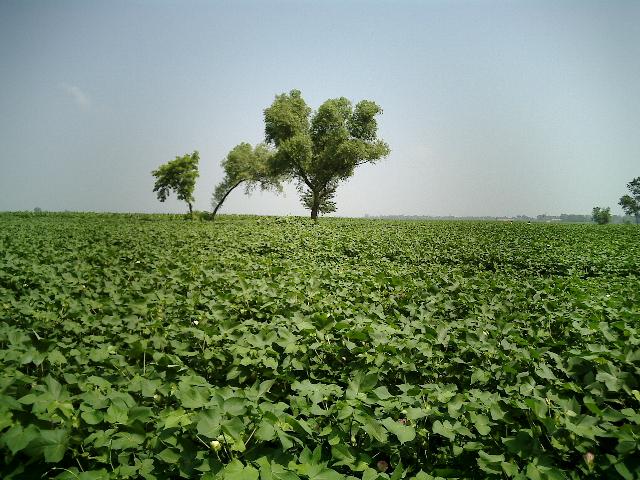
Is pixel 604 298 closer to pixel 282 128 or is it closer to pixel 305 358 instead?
pixel 305 358

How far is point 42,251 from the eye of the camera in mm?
9531

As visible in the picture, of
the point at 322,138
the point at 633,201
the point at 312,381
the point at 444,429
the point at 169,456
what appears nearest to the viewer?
the point at 169,456

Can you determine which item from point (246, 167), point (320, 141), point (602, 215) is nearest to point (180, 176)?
point (246, 167)

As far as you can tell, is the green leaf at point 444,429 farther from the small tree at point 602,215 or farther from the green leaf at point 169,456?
the small tree at point 602,215

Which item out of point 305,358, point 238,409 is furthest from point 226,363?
point 238,409

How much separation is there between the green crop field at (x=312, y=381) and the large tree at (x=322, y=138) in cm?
3336

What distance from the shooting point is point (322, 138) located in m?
41.0

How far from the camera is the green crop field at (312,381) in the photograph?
6.02 ft

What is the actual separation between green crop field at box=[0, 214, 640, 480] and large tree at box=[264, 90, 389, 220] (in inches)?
1313

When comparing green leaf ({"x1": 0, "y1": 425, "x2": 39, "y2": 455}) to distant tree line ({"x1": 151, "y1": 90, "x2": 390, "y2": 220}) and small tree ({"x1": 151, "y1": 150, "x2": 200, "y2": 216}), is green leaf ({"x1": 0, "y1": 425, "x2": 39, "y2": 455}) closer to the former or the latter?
distant tree line ({"x1": 151, "y1": 90, "x2": 390, "y2": 220})

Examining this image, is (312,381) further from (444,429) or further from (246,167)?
(246,167)

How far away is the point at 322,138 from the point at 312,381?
4004 centimetres

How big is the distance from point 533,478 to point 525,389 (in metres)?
0.85

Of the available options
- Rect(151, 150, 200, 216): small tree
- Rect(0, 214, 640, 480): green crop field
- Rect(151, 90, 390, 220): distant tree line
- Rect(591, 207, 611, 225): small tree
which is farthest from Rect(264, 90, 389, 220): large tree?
Rect(591, 207, 611, 225): small tree
